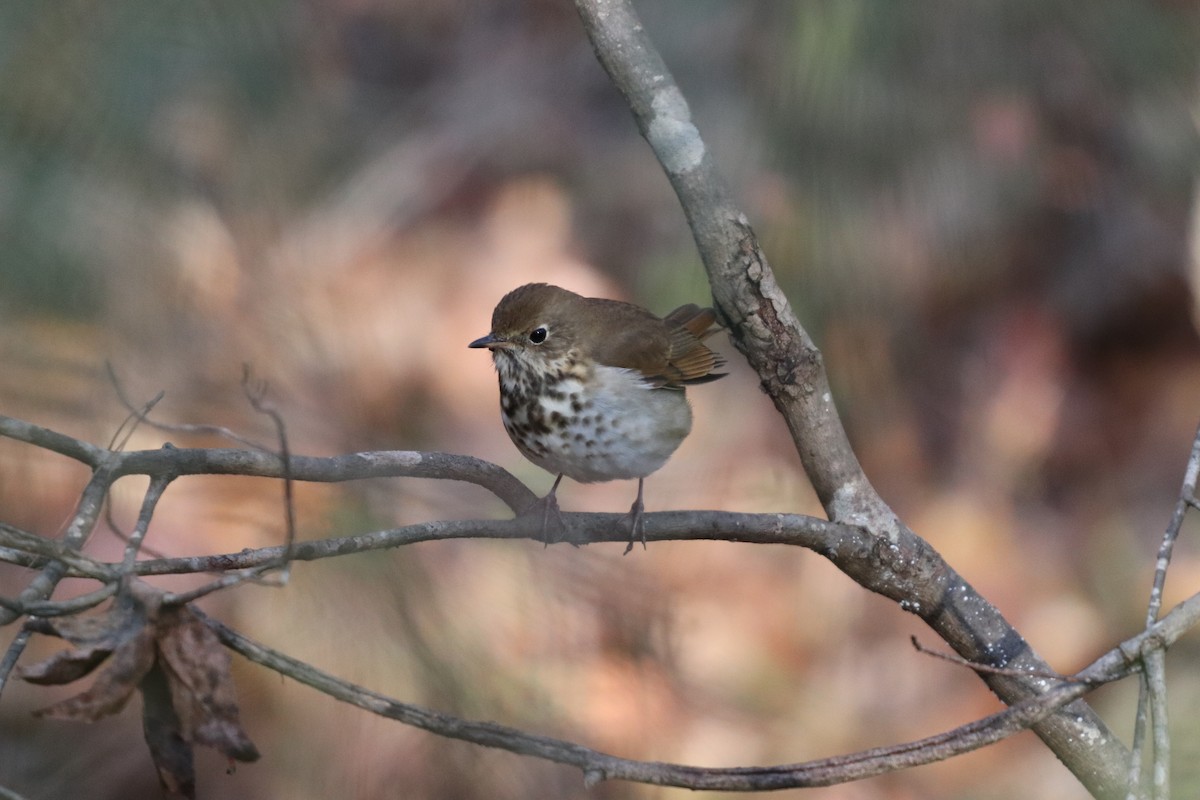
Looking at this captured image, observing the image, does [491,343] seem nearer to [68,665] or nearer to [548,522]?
Result: [548,522]

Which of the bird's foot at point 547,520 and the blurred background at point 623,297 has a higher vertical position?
the blurred background at point 623,297

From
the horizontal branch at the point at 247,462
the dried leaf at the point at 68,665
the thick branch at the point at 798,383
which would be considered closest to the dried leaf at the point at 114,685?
the dried leaf at the point at 68,665

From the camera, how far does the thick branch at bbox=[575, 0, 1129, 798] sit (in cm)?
145

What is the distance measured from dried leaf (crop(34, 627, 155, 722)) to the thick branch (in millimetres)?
837

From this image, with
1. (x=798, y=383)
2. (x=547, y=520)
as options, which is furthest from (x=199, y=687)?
(x=798, y=383)

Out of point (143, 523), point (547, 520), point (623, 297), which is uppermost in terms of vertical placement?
point (623, 297)

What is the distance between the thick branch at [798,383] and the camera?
1452mm

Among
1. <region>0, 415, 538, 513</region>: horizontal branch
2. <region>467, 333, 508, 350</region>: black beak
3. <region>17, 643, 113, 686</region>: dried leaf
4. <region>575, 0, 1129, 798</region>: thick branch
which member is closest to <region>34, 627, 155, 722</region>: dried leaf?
<region>17, 643, 113, 686</region>: dried leaf

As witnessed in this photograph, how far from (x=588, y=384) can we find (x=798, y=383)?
72cm

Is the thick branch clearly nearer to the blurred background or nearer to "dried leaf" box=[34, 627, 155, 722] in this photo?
the blurred background

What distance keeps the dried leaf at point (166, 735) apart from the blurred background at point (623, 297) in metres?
0.90

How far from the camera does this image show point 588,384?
2186 millimetres

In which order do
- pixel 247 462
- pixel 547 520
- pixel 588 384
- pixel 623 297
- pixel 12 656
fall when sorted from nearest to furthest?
pixel 12 656, pixel 247 462, pixel 547 520, pixel 588 384, pixel 623 297

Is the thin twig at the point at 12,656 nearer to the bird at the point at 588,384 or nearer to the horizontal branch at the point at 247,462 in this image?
the horizontal branch at the point at 247,462
